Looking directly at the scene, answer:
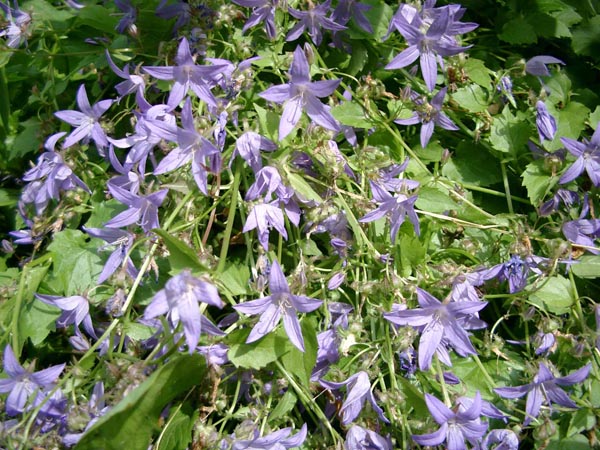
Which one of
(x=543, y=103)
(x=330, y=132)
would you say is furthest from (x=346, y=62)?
(x=543, y=103)

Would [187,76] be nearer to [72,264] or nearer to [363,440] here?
[72,264]

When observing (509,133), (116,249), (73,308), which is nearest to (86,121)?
(116,249)

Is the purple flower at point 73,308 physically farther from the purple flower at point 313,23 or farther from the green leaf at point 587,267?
the green leaf at point 587,267

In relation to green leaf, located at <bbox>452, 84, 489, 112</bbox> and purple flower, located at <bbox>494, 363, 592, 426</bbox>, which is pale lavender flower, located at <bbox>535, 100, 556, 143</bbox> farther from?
purple flower, located at <bbox>494, 363, 592, 426</bbox>

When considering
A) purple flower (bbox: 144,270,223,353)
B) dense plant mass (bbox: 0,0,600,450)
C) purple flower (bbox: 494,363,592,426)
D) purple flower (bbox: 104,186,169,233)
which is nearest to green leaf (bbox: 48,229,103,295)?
dense plant mass (bbox: 0,0,600,450)

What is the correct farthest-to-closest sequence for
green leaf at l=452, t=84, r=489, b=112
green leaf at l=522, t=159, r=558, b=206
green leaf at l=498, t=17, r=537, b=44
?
green leaf at l=498, t=17, r=537, b=44 → green leaf at l=452, t=84, r=489, b=112 → green leaf at l=522, t=159, r=558, b=206
